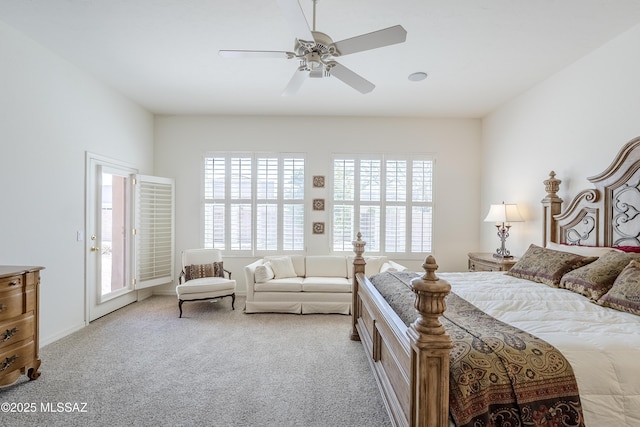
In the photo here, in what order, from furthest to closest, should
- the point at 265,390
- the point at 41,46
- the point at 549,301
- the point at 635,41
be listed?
the point at 41,46 < the point at 635,41 < the point at 265,390 < the point at 549,301

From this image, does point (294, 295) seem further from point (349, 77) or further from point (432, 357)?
point (432, 357)

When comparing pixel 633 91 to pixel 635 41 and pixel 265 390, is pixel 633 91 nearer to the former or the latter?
pixel 635 41

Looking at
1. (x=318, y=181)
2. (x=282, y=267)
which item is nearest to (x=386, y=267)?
(x=282, y=267)

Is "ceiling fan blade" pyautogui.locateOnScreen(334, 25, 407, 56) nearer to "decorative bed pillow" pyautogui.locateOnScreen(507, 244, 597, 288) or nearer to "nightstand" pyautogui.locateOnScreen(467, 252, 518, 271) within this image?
"decorative bed pillow" pyautogui.locateOnScreen(507, 244, 597, 288)

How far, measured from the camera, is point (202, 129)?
5215 mm

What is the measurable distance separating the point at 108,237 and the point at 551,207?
18.6ft

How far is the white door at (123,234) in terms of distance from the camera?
389 centimetres

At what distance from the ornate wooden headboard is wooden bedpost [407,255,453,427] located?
2543mm

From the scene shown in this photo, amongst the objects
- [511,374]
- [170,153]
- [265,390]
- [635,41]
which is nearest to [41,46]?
[170,153]

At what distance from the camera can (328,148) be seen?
17.0ft

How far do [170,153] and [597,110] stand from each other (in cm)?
575

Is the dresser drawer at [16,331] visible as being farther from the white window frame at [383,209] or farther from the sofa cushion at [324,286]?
the white window frame at [383,209]

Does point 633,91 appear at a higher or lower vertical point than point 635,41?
lower

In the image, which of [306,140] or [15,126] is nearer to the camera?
[15,126]
